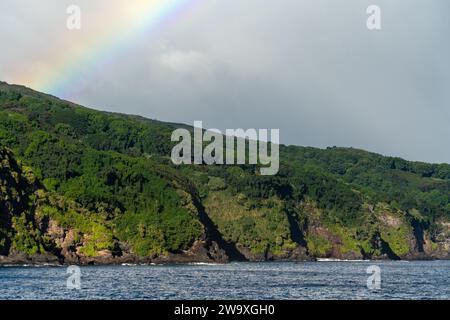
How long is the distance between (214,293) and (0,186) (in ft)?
378

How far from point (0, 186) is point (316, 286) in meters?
109

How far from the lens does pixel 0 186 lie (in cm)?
19900

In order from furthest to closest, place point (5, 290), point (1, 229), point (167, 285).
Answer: point (1, 229), point (167, 285), point (5, 290)

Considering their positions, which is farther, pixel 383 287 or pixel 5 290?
pixel 383 287
